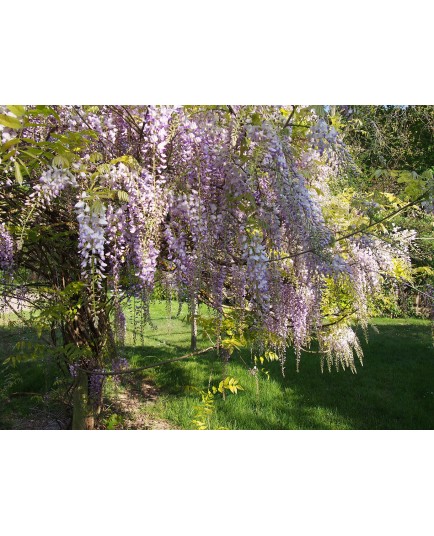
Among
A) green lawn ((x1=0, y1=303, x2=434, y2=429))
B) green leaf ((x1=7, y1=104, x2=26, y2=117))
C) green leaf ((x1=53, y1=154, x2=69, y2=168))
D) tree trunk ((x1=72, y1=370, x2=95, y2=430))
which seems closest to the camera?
green leaf ((x1=7, y1=104, x2=26, y2=117))

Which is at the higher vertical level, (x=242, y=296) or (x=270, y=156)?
(x=270, y=156)

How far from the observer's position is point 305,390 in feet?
10.5

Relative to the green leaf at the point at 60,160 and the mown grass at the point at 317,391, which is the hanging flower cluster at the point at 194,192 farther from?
the mown grass at the point at 317,391

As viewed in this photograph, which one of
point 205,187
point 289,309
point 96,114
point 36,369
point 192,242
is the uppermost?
point 96,114

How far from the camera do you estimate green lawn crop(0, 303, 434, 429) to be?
274 centimetres

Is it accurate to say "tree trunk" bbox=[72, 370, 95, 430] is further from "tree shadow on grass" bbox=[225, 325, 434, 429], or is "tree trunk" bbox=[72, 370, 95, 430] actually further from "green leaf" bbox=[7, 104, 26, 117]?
"green leaf" bbox=[7, 104, 26, 117]

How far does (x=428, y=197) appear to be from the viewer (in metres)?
1.51

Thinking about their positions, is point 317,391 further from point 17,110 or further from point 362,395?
point 17,110

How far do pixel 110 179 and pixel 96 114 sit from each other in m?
0.40

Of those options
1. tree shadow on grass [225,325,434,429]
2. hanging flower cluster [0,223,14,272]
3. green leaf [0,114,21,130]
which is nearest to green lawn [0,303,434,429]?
tree shadow on grass [225,325,434,429]

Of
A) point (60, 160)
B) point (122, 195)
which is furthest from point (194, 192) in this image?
point (60, 160)

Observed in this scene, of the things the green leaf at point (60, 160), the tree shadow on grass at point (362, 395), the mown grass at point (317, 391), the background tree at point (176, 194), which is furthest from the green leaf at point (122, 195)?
the tree shadow on grass at point (362, 395)
